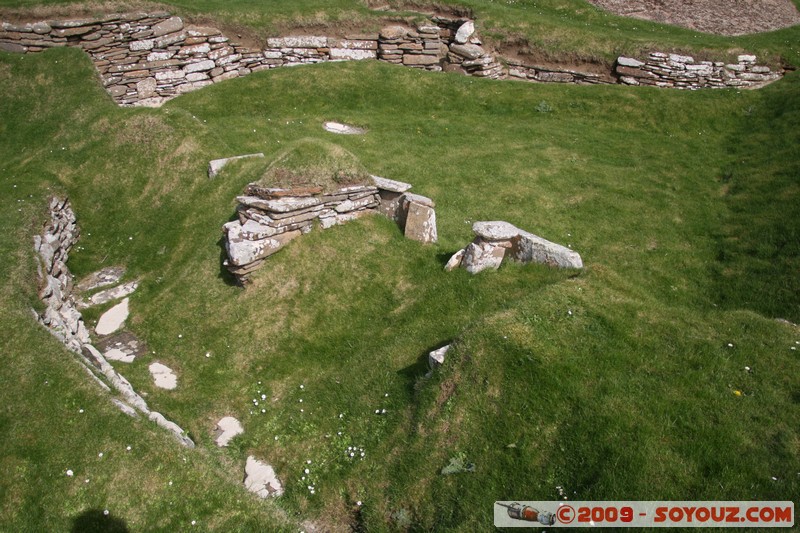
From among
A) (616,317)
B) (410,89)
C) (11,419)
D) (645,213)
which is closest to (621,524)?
(616,317)

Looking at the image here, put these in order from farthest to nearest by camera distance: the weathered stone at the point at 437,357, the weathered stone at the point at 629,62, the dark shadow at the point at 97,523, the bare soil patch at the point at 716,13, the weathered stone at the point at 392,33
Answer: the bare soil patch at the point at 716,13 → the weathered stone at the point at 392,33 → the weathered stone at the point at 629,62 → the weathered stone at the point at 437,357 → the dark shadow at the point at 97,523

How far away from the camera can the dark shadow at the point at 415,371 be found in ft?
33.5

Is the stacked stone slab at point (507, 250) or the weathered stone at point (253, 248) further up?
the stacked stone slab at point (507, 250)

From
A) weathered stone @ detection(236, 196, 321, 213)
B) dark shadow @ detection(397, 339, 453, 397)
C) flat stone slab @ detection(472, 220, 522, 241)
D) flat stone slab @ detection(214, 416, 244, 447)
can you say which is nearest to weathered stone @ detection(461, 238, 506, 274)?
flat stone slab @ detection(472, 220, 522, 241)

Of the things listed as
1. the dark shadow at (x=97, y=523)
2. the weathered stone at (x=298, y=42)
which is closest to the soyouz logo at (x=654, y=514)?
the dark shadow at (x=97, y=523)

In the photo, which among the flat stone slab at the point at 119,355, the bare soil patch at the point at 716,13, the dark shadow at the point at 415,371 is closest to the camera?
the dark shadow at the point at 415,371

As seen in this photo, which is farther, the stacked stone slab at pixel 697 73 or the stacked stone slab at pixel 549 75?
the stacked stone slab at pixel 549 75

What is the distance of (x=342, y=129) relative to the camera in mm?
22406

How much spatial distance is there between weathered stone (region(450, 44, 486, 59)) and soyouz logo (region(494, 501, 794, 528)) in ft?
77.5

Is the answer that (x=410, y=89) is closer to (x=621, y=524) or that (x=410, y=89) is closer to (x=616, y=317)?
(x=616, y=317)

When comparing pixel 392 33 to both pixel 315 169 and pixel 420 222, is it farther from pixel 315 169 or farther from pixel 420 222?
pixel 420 222

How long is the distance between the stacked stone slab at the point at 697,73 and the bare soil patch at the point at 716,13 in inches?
210

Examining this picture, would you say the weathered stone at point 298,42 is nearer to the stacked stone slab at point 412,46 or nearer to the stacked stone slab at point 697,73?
the stacked stone slab at point 412,46

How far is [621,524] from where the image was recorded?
6.85 metres
